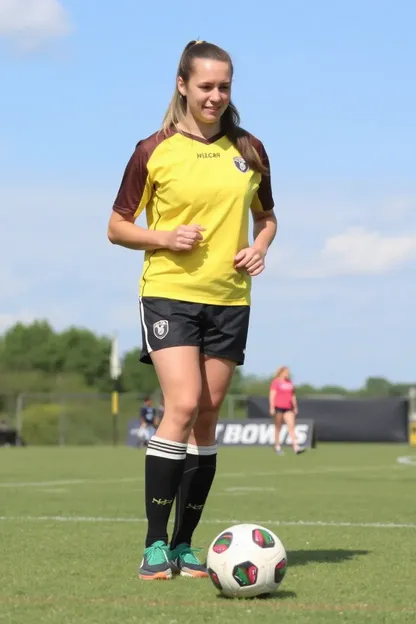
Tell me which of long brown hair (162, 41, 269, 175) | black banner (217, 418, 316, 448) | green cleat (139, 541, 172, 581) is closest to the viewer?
green cleat (139, 541, 172, 581)

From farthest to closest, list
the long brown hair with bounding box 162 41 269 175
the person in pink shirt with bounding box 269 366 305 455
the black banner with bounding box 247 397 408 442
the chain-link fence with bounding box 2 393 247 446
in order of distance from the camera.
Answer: the chain-link fence with bounding box 2 393 247 446
the black banner with bounding box 247 397 408 442
the person in pink shirt with bounding box 269 366 305 455
the long brown hair with bounding box 162 41 269 175

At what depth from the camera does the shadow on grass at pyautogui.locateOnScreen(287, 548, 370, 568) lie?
664 centimetres

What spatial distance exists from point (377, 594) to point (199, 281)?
5.72 ft

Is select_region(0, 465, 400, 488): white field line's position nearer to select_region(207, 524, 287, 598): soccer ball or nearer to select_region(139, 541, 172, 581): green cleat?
select_region(139, 541, 172, 581): green cleat

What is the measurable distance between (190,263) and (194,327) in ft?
1.03

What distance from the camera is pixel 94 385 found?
96438mm

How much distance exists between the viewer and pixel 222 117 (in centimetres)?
650

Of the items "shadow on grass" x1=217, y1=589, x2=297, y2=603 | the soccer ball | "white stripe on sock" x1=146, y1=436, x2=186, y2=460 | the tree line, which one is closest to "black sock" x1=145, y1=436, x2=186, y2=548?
"white stripe on sock" x1=146, y1=436, x2=186, y2=460

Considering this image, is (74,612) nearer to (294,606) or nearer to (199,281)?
(294,606)

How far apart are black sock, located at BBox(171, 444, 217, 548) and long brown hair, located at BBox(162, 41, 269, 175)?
1455 millimetres

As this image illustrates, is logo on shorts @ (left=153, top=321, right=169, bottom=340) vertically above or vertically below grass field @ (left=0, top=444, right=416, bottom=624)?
above

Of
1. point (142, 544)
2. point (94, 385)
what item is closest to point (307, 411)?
point (142, 544)

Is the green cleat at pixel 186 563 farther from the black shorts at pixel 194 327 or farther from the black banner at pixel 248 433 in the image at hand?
the black banner at pixel 248 433

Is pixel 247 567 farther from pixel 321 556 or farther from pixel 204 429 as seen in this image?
pixel 321 556
